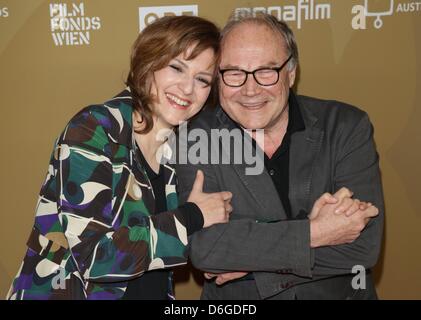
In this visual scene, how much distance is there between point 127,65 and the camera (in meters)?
2.83

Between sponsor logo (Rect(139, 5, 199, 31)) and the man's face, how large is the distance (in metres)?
0.70

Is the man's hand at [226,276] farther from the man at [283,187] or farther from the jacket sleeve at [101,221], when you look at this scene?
the jacket sleeve at [101,221]

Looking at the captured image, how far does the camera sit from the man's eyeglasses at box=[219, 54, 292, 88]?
2131 millimetres

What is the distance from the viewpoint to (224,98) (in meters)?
2.20

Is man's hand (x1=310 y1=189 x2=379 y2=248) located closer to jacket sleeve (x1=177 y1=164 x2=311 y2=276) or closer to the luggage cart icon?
jacket sleeve (x1=177 y1=164 x2=311 y2=276)

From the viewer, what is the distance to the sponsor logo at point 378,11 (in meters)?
2.76

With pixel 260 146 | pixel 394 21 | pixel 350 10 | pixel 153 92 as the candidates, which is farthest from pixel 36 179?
pixel 394 21

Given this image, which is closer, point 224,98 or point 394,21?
point 224,98

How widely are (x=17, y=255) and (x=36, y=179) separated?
0.50 meters

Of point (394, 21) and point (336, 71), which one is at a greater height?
point (394, 21)

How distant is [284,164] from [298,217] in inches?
9.5

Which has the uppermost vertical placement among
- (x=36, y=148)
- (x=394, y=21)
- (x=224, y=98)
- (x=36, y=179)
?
(x=394, y=21)

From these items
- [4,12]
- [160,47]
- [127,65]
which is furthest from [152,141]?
[4,12]

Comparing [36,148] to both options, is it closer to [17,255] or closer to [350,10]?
[17,255]
